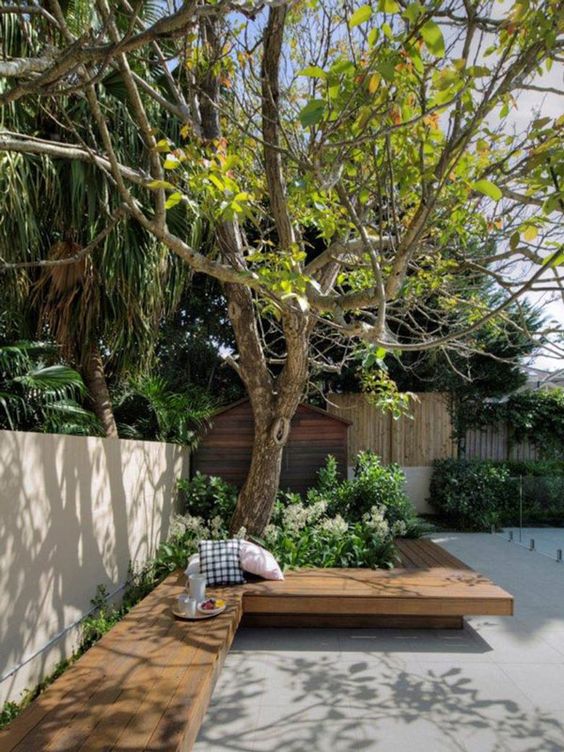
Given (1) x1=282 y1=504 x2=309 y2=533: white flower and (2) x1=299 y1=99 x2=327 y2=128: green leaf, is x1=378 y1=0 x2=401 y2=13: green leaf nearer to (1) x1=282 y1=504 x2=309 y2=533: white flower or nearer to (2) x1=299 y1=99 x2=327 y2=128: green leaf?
(2) x1=299 y1=99 x2=327 y2=128: green leaf

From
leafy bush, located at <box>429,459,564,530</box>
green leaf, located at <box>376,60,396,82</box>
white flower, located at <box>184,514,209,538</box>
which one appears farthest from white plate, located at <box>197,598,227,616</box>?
leafy bush, located at <box>429,459,564,530</box>

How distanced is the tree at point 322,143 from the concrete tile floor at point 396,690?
1608 mm

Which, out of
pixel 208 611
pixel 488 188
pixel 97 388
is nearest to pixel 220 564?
pixel 208 611

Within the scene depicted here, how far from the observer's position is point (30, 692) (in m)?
3.00

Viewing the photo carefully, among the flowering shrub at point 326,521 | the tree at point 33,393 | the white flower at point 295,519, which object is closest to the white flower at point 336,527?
the flowering shrub at point 326,521

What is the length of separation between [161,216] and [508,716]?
355cm

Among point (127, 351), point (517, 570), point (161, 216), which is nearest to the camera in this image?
point (161, 216)

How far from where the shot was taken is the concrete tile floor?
8.89ft

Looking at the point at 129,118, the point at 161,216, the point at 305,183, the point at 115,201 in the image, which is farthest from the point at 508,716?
the point at 129,118

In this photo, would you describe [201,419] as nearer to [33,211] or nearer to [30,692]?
[33,211]

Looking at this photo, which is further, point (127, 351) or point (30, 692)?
point (127, 351)

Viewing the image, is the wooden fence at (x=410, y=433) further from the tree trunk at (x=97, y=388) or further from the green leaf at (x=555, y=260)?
the green leaf at (x=555, y=260)

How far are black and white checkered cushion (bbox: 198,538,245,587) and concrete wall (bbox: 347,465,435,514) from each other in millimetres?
5468

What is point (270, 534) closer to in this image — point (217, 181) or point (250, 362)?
point (250, 362)
